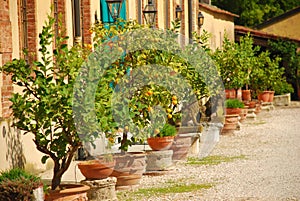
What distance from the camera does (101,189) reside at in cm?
838

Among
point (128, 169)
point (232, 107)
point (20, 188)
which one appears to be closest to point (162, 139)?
point (128, 169)

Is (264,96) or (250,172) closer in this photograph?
(250,172)

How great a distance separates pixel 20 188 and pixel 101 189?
6.84 feet

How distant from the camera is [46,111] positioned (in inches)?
285

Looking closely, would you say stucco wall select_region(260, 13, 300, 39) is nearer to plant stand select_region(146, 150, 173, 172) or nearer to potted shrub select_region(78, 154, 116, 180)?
plant stand select_region(146, 150, 173, 172)

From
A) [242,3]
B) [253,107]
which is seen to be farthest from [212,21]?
[242,3]

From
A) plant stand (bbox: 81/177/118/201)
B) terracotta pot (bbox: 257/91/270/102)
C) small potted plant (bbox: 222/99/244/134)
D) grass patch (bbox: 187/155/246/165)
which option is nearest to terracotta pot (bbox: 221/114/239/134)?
small potted plant (bbox: 222/99/244/134)

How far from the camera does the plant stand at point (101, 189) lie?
8312mm

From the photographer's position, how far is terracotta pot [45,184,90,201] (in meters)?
7.11

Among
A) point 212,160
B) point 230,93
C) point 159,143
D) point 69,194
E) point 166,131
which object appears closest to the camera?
point 69,194

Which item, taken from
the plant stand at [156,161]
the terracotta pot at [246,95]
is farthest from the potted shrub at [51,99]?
the terracotta pot at [246,95]

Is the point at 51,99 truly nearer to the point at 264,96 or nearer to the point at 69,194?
the point at 69,194

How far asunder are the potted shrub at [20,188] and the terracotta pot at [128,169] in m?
2.88

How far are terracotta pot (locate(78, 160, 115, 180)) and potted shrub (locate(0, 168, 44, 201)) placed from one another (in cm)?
185
